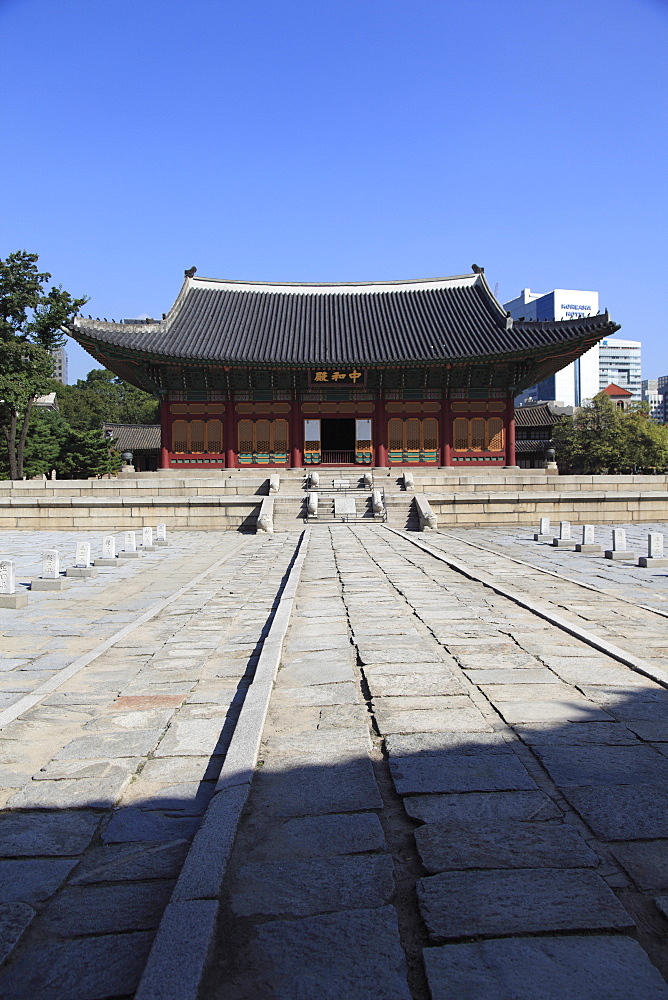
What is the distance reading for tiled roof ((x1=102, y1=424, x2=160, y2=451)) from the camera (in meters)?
46.5

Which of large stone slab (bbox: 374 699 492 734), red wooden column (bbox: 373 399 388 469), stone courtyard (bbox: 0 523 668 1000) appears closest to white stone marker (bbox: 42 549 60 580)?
stone courtyard (bbox: 0 523 668 1000)

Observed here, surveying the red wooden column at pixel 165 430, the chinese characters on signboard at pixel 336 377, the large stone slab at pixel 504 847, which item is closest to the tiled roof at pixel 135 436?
the red wooden column at pixel 165 430

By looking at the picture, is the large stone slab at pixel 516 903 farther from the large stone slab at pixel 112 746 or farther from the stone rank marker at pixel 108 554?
the stone rank marker at pixel 108 554

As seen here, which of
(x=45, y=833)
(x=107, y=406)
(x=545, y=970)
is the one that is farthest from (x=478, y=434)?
(x=107, y=406)

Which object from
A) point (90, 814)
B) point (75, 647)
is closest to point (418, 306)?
point (75, 647)

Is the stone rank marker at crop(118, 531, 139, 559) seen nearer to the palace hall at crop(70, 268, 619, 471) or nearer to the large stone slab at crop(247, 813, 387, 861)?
the large stone slab at crop(247, 813, 387, 861)

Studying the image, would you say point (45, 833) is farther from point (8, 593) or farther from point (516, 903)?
point (8, 593)

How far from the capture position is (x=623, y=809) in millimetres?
2598

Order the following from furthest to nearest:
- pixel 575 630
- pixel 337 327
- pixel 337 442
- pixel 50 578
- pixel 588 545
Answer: pixel 337 327 < pixel 337 442 < pixel 588 545 < pixel 50 578 < pixel 575 630

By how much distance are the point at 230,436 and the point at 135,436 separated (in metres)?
24.8

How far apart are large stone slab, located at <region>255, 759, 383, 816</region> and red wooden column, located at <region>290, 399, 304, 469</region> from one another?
22668 mm

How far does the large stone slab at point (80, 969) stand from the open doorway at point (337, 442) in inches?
943

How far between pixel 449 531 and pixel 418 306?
15.4m

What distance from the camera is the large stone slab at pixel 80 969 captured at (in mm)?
1720
